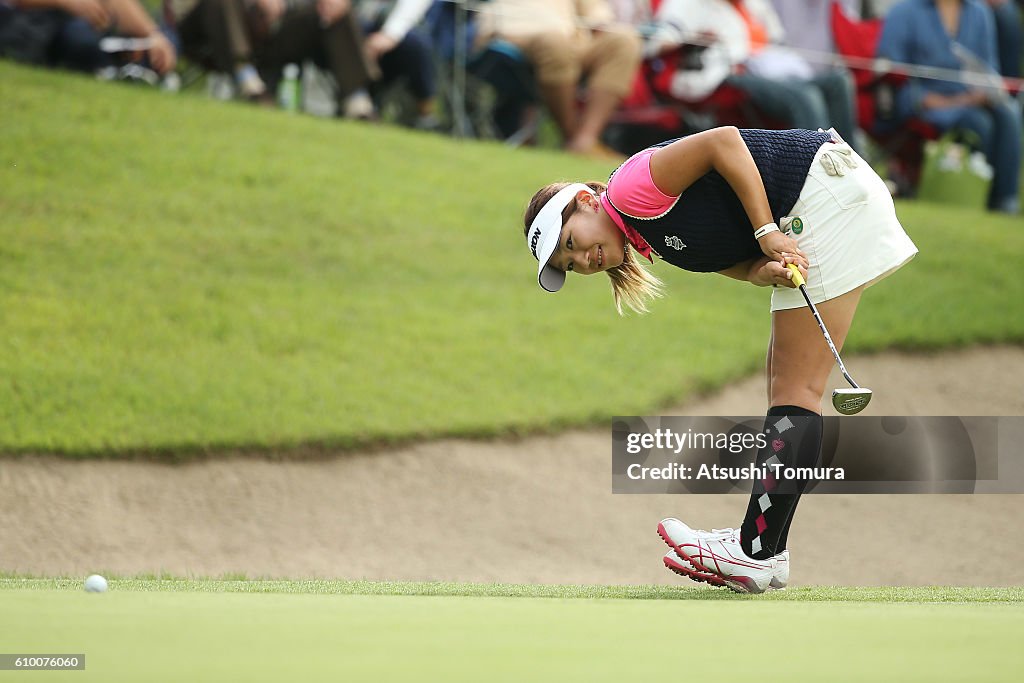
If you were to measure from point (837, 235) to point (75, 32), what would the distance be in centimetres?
816

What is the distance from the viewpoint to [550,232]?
4.23 m

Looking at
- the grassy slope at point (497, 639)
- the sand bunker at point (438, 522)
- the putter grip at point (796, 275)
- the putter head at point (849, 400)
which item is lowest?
the sand bunker at point (438, 522)

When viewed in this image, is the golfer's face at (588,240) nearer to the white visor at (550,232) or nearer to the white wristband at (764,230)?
the white visor at (550,232)

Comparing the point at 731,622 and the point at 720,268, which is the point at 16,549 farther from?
the point at 731,622

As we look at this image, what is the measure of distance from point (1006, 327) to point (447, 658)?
28.1 ft

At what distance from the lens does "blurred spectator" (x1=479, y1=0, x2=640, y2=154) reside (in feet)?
36.0

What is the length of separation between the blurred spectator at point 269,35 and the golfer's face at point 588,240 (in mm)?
6981

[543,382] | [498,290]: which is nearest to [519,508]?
[543,382]

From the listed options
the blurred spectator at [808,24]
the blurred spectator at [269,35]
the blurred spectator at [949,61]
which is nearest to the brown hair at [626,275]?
the blurred spectator at [269,35]

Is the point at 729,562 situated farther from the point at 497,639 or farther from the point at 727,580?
the point at 497,639

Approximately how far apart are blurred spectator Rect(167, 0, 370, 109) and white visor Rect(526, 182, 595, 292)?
6.90 metres

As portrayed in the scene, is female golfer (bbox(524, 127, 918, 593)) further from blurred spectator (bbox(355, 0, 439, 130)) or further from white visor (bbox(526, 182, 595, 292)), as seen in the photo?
blurred spectator (bbox(355, 0, 439, 130))

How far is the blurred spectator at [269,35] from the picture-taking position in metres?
10.5

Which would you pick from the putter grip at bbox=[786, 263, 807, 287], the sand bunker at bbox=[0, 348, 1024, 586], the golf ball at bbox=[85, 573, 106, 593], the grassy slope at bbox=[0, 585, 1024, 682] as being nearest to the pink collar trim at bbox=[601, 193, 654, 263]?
the putter grip at bbox=[786, 263, 807, 287]
